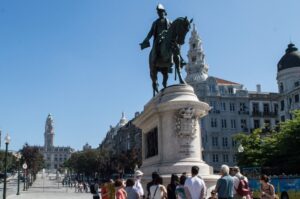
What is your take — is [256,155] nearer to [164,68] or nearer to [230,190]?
[164,68]

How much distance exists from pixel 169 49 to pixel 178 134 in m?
4.10

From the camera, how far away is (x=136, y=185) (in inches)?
526

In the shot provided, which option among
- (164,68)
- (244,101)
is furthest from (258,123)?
(164,68)

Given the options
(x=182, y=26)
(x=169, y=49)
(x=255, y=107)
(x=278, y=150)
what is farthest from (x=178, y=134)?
(x=255, y=107)

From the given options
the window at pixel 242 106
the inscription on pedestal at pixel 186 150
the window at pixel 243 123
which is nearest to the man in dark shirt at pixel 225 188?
the inscription on pedestal at pixel 186 150

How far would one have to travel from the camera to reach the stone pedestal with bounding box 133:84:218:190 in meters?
16.6

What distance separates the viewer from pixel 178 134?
1692 cm

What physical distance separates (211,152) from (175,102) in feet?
223

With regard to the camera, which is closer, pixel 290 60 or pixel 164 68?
pixel 164 68

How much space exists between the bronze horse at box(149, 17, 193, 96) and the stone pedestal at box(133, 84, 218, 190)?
1722 mm

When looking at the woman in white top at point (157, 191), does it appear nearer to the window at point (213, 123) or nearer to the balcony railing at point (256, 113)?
the window at point (213, 123)

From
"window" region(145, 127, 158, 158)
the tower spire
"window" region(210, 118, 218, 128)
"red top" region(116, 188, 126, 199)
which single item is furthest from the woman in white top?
the tower spire

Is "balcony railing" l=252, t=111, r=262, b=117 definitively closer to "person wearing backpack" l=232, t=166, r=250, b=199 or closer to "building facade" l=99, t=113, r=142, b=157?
"building facade" l=99, t=113, r=142, b=157

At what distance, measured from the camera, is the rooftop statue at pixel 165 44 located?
18.7 metres
